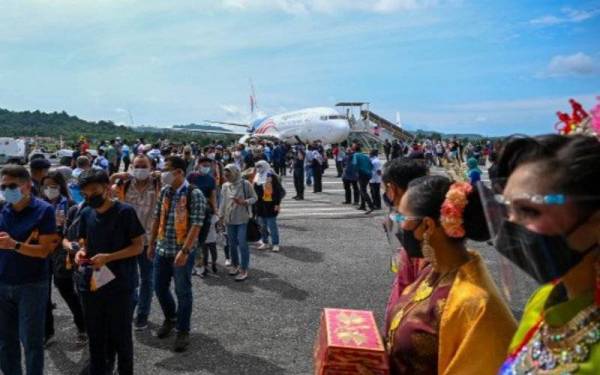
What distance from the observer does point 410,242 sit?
2.36 metres

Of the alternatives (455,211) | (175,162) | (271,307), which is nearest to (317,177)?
(271,307)

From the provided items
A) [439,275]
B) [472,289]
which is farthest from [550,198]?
[439,275]

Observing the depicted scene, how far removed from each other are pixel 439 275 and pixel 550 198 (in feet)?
3.01

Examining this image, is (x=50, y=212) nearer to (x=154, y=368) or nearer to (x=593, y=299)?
(x=154, y=368)

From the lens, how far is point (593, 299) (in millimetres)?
1365

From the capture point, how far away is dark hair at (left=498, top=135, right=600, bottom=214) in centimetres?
133

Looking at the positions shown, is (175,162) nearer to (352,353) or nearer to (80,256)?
(80,256)

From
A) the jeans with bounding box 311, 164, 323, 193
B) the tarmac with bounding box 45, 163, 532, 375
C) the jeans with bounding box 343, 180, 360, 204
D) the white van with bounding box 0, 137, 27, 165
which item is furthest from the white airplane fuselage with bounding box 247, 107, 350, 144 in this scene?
the tarmac with bounding box 45, 163, 532, 375

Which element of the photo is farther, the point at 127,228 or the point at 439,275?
the point at 127,228

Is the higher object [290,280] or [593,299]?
[593,299]

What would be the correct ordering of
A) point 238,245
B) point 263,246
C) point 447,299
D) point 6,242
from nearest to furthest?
point 447,299 → point 6,242 → point 238,245 → point 263,246

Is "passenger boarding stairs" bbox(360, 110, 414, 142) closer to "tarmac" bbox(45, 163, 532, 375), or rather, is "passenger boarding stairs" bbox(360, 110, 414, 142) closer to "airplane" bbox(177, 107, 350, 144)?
"airplane" bbox(177, 107, 350, 144)

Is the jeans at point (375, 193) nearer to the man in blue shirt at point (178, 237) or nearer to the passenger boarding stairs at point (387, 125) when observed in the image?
the man in blue shirt at point (178, 237)

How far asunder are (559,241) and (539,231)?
2.2 inches
